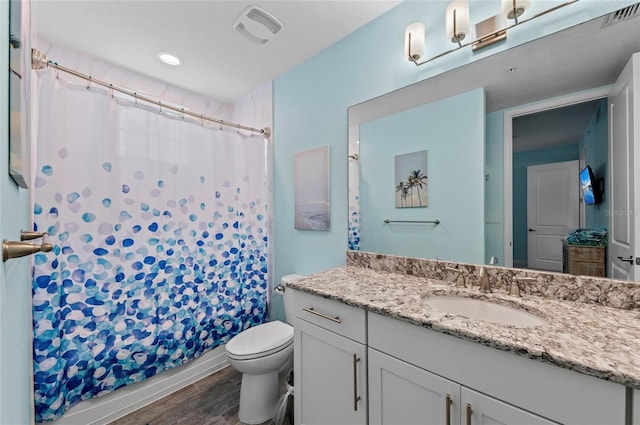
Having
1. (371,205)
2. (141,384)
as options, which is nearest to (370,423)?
(371,205)

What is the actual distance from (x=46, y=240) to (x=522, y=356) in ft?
6.77

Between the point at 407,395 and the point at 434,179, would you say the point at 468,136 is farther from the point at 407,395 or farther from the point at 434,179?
the point at 407,395

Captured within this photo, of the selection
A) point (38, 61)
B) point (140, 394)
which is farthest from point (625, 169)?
point (140, 394)

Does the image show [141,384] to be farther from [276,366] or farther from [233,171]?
[233,171]

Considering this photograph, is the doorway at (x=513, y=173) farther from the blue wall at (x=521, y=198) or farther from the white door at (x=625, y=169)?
the white door at (x=625, y=169)

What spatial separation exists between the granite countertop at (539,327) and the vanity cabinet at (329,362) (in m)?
0.08

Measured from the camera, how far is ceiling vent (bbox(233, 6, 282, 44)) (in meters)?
1.49

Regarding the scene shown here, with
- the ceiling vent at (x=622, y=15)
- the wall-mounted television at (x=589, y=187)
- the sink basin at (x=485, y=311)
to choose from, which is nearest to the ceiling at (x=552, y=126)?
the wall-mounted television at (x=589, y=187)

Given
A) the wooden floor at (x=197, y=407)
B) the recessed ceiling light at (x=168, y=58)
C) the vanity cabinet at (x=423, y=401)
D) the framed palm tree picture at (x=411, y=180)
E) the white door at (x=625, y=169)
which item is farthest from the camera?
the recessed ceiling light at (x=168, y=58)

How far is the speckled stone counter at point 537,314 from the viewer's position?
0.62 meters

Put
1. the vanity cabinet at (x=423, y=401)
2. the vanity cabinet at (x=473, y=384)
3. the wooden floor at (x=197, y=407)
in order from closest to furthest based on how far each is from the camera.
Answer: the vanity cabinet at (x=473, y=384) → the vanity cabinet at (x=423, y=401) → the wooden floor at (x=197, y=407)

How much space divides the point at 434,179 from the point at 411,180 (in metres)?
0.12

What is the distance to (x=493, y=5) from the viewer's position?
1162mm

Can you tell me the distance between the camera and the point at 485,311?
3.48 ft
